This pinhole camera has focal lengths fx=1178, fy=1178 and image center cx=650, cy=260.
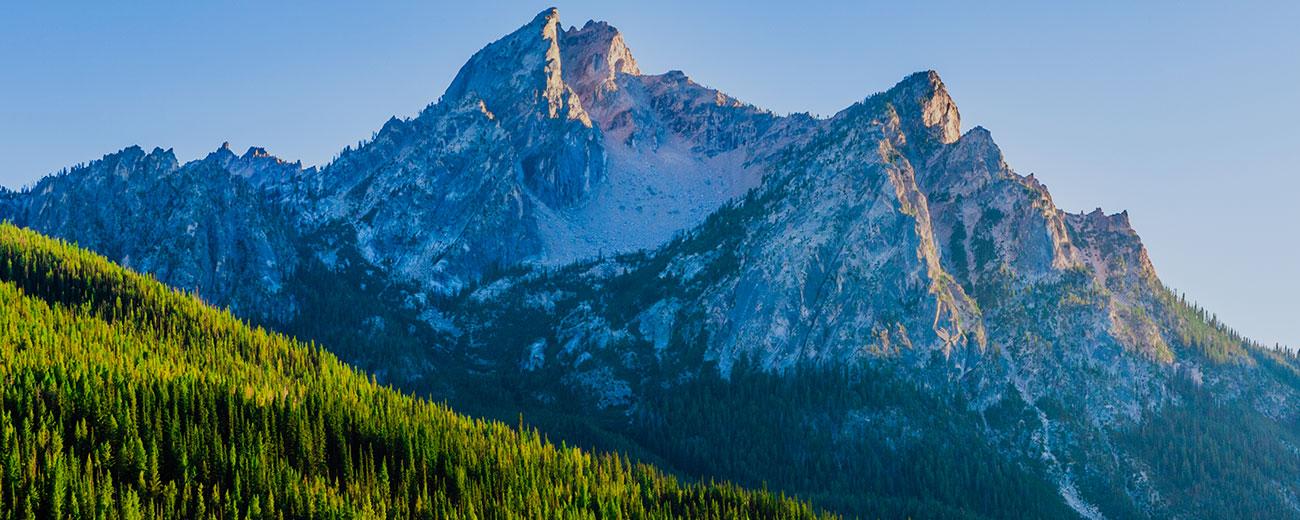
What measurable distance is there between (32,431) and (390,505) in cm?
5695

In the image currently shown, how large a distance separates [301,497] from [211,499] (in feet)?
44.3

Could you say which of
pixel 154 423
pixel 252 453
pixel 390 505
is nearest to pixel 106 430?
pixel 154 423

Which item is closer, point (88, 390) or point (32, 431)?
point (32, 431)

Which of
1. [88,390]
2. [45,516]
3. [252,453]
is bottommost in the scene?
[45,516]

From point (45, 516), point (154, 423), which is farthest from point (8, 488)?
point (154, 423)

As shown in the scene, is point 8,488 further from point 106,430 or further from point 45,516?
point 106,430

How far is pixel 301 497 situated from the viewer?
188125mm

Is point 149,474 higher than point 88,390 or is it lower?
lower

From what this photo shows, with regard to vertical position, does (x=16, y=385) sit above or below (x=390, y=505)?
above

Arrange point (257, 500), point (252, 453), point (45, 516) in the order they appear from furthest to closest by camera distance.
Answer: point (252, 453)
point (257, 500)
point (45, 516)

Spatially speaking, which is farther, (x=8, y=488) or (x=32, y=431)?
(x=32, y=431)

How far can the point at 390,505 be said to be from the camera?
199000 mm

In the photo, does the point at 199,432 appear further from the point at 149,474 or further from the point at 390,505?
the point at 390,505

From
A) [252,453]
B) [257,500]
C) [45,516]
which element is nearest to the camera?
[45,516]
